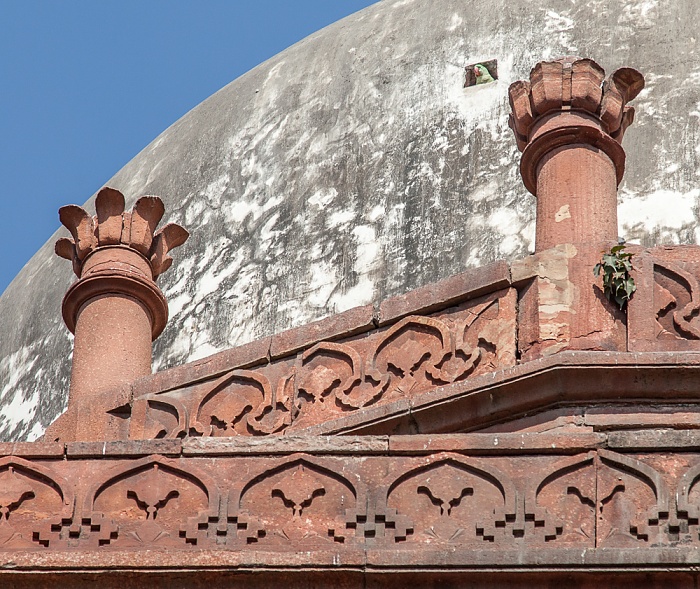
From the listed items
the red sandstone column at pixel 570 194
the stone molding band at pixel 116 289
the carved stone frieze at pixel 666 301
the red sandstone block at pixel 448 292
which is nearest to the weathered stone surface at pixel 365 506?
the carved stone frieze at pixel 666 301

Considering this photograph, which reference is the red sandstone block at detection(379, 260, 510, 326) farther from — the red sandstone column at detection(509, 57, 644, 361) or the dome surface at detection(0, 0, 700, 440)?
the dome surface at detection(0, 0, 700, 440)

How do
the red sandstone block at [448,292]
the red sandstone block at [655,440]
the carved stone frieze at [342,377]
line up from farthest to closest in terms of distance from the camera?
1. the red sandstone block at [448,292]
2. the carved stone frieze at [342,377]
3. the red sandstone block at [655,440]

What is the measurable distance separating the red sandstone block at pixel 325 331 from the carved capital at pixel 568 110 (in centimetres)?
105

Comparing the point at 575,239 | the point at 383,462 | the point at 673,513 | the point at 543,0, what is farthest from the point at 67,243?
the point at 543,0

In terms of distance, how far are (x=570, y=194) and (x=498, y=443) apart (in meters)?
2.33

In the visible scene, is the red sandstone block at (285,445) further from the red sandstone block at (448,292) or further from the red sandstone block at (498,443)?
the red sandstone block at (448,292)

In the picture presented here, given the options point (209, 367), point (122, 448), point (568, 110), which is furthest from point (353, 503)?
point (568, 110)

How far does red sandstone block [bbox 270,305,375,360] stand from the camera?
33.4ft

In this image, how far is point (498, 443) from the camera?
8.03 meters

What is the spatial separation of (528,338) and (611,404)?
564mm

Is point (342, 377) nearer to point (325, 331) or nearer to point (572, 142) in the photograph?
point (325, 331)

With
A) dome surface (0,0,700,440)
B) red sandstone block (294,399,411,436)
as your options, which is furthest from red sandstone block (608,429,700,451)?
dome surface (0,0,700,440)

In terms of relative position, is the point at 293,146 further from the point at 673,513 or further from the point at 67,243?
the point at 673,513

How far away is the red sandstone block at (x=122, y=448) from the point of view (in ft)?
27.1
